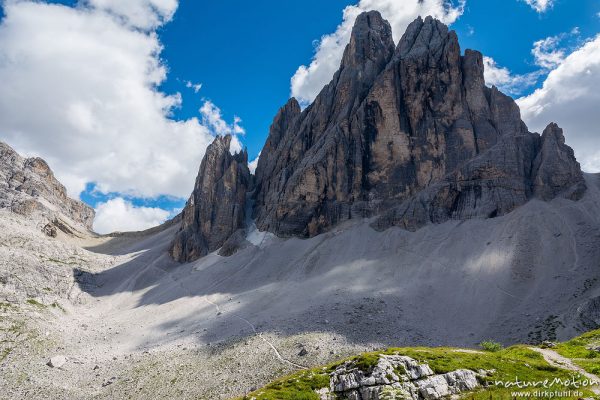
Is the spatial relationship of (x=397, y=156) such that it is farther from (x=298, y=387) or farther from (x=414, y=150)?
(x=298, y=387)

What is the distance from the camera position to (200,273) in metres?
101

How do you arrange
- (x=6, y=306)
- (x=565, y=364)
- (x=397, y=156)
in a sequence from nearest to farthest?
1. (x=565, y=364)
2. (x=6, y=306)
3. (x=397, y=156)

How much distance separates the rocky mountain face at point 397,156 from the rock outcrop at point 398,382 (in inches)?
2741

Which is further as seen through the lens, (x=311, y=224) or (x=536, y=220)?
(x=311, y=224)

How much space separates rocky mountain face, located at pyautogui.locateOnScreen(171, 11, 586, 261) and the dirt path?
196ft

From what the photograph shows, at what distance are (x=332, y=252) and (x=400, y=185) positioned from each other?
2494 centimetres

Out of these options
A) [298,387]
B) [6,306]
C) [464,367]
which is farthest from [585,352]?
[6,306]

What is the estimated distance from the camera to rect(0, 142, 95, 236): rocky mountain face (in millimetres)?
122812

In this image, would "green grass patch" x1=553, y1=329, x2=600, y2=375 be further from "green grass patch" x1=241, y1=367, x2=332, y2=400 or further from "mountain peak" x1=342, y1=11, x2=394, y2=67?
"mountain peak" x1=342, y1=11, x2=394, y2=67

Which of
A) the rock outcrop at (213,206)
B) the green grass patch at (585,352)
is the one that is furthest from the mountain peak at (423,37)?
the green grass patch at (585,352)

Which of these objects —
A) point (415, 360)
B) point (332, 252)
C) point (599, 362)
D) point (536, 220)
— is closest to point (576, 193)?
point (536, 220)

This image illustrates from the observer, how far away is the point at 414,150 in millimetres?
106312

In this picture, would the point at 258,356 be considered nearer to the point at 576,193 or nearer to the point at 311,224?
the point at 311,224

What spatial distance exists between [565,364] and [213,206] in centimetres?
10413
